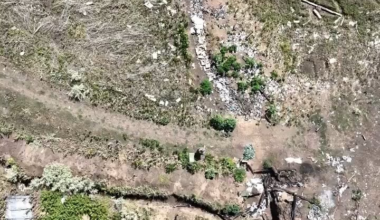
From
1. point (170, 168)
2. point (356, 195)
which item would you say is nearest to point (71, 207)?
point (170, 168)

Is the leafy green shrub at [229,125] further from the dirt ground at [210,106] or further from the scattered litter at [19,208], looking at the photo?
the scattered litter at [19,208]

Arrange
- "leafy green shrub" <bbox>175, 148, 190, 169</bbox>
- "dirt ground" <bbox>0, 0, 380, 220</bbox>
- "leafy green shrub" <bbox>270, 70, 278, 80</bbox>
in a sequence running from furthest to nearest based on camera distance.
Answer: "leafy green shrub" <bbox>270, 70, 278, 80</bbox> < "leafy green shrub" <bbox>175, 148, 190, 169</bbox> < "dirt ground" <bbox>0, 0, 380, 220</bbox>

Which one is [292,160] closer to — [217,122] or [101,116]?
[217,122]

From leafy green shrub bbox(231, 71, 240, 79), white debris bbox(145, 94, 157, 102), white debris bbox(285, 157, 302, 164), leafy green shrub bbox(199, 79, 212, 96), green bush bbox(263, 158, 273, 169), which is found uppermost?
leafy green shrub bbox(231, 71, 240, 79)

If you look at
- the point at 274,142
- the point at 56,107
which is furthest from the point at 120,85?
the point at 274,142

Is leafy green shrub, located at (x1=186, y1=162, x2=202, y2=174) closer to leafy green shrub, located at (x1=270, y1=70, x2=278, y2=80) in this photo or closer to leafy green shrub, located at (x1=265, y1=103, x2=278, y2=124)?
leafy green shrub, located at (x1=265, y1=103, x2=278, y2=124)

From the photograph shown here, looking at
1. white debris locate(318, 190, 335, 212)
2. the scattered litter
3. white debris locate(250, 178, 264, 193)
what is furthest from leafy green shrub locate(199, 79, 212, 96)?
the scattered litter

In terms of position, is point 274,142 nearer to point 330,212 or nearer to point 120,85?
point 330,212
